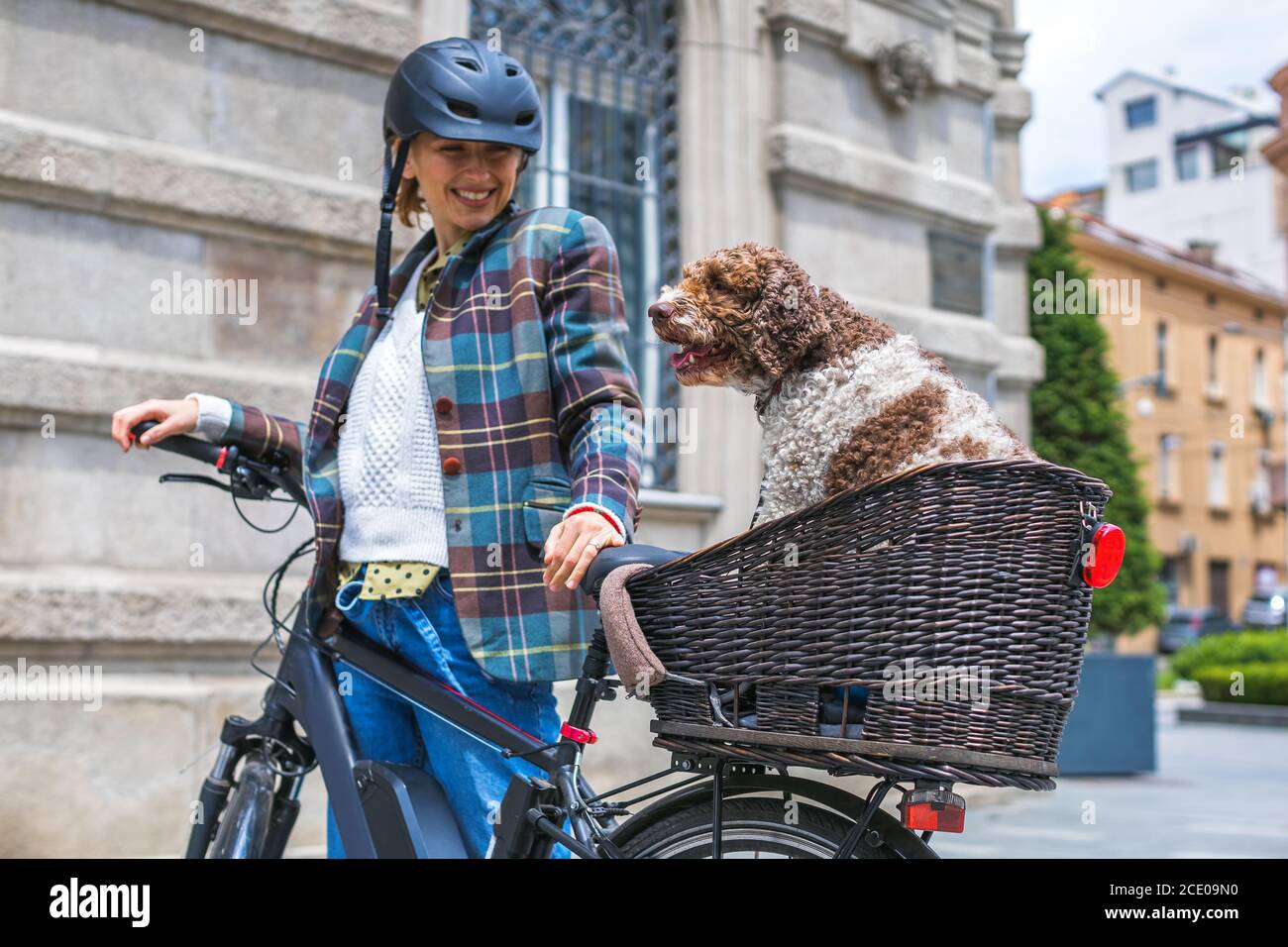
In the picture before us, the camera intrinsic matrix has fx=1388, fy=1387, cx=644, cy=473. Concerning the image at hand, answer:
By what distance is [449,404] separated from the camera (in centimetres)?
253

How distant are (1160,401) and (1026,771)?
40.2 m

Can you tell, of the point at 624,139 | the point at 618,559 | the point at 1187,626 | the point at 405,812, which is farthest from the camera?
the point at 1187,626

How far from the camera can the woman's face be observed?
103 inches

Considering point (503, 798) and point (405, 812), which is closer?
point (503, 798)

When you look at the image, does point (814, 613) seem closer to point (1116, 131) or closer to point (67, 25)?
point (67, 25)

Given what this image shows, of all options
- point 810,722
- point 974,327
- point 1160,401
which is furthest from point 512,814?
point 1160,401

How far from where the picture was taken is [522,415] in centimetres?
252

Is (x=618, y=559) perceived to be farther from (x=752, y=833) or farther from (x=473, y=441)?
(x=473, y=441)

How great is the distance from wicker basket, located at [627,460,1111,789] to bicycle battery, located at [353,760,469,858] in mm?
811

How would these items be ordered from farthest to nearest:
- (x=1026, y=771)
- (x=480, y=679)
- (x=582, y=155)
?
(x=582, y=155), (x=480, y=679), (x=1026, y=771)

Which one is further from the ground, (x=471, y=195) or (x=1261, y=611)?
(x=471, y=195)

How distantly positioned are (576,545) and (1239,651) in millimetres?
16769

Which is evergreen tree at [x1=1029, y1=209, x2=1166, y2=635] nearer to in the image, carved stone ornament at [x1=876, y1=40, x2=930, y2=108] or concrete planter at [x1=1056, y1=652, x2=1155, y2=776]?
concrete planter at [x1=1056, y1=652, x2=1155, y2=776]

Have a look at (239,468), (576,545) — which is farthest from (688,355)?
(239,468)
